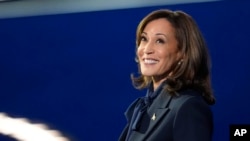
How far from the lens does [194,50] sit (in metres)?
1.10

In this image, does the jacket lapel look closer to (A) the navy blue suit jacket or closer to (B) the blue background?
(A) the navy blue suit jacket

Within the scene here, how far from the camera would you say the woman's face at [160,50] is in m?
1.16

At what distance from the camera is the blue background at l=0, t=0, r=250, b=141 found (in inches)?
70.1

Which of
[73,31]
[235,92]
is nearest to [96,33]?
[73,31]

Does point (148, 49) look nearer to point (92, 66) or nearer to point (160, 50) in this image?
point (160, 50)

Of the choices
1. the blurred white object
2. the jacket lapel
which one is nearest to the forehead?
the jacket lapel

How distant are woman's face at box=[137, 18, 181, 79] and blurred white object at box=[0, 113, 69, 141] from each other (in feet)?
3.53

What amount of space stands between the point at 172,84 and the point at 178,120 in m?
0.12

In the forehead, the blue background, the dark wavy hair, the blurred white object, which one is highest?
the blue background

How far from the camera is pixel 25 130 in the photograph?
88.9 inches

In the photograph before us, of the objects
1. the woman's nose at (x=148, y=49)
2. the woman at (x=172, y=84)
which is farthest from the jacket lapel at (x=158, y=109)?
the woman's nose at (x=148, y=49)

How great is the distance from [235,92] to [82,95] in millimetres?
729

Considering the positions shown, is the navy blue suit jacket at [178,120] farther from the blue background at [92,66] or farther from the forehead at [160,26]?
the blue background at [92,66]

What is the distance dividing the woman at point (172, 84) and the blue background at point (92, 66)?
636mm
